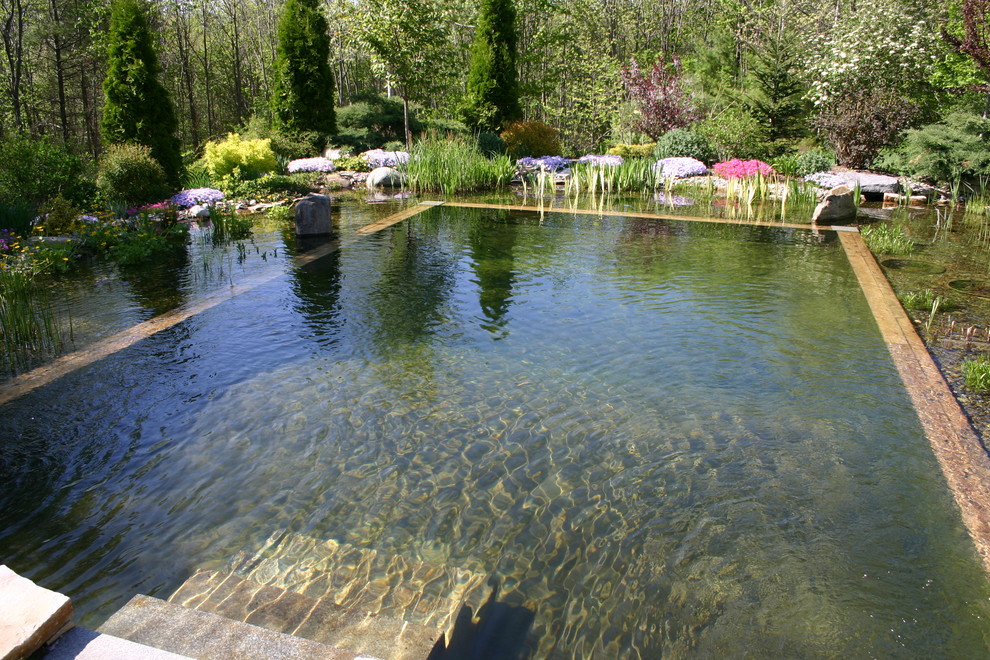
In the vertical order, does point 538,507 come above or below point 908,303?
below

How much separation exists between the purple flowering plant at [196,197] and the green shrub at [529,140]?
7140 mm

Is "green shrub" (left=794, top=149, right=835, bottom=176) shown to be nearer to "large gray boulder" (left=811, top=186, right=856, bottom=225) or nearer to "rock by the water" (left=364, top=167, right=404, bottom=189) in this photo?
"large gray boulder" (left=811, top=186, right=856, bottom=225)

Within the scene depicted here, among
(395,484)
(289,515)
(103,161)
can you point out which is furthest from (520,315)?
(103,161)

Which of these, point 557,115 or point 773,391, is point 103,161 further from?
point 557,115

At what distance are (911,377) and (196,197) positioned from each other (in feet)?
32.1

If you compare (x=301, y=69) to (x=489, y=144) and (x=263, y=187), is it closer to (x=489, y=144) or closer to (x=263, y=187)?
(x=489, y=144)

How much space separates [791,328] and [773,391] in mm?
1277

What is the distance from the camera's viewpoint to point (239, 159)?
39.7 feet

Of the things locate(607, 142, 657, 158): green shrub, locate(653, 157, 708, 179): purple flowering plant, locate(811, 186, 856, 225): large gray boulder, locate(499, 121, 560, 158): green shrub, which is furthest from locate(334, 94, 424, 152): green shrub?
locate(811, 186, 856, 225): large gray boulder

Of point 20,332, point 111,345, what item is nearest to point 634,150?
point 111,345

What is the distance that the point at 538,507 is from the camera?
9.86 ft

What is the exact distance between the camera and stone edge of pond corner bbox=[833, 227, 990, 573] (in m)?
2.95

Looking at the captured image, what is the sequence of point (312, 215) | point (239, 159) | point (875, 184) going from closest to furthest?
1. point (312, 215)
2. point (875, 184)
3. point (239, 159)

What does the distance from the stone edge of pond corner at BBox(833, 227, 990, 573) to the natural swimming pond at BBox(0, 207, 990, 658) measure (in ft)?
0.27
